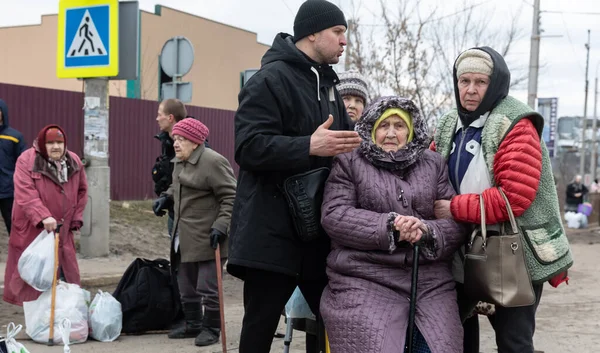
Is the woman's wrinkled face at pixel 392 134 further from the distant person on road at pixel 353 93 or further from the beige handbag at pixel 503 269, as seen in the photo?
the distant person on road at pixel 353 93

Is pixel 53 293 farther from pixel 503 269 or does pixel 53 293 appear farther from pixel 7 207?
pixel 503 269

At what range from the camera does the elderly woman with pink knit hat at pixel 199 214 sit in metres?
5.82

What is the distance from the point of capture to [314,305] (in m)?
3.73

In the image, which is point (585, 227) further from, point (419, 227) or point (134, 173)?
point (419, 227)

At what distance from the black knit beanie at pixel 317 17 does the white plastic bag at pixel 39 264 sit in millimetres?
3329

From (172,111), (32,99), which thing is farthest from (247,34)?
(172,111)

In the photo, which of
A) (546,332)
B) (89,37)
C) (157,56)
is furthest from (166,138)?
(157,56)

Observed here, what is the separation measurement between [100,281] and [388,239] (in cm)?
599

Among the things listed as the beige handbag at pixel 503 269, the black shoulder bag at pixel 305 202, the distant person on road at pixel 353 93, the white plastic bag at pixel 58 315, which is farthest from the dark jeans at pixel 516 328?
the white plastic bag at pixel 58 315

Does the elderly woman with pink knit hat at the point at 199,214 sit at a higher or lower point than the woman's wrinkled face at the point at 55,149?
lower

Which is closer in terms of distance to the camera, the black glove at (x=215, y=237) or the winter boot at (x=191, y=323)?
the black glove at (x=215, y=237)

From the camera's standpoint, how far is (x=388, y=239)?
3162mm

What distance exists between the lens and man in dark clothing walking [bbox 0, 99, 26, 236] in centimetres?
796

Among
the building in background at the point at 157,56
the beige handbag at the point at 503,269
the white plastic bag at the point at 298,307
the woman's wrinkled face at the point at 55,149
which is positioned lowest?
the white plastic bag at the point at 298,307
